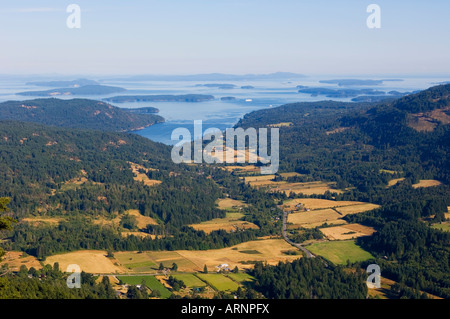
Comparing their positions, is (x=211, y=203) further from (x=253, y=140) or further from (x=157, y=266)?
(x=253, y=140)

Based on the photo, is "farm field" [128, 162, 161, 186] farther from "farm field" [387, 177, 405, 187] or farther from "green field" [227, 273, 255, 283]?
"green field" [227, 273, 255, 283]

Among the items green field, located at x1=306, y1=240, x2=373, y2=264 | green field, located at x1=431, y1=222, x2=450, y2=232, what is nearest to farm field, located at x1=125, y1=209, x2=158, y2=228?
green field, located at x1=306, y1=240, x2=373, y2=264

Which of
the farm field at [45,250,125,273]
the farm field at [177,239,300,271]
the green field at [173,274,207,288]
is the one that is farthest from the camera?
the farm field at [177,239,300,271]

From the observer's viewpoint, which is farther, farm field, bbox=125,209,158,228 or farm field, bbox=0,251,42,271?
farm field, bbox=125,209,158,228

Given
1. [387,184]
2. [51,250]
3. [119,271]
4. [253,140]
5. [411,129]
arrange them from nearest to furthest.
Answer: [119,271]
[51,250]
[387,184]
[411,129]
[253,140]

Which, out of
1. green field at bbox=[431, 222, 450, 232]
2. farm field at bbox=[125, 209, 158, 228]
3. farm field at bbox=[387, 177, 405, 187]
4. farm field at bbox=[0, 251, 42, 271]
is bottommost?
farm field at bbox=[125, 209, 158, 228]

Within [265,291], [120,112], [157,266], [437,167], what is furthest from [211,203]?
[120,112]

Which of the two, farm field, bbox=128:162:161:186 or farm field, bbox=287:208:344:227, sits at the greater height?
farm field, bbox=128:162:161:186

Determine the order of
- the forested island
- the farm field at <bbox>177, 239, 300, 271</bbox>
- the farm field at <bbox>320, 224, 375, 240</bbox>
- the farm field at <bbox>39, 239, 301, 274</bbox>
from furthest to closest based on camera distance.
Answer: the farm field at <bbox>320, 224, 375, 240</bbox>, the farm field at <bbox>177, 239, 300, 271</bbox>, the farm field at <bbox>39, 239, 301, 274</bbox>, the forested island
